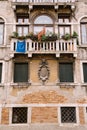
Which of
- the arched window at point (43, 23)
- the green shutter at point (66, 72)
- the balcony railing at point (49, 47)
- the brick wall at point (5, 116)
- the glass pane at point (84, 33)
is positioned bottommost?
the brick wall at point (5, 116)

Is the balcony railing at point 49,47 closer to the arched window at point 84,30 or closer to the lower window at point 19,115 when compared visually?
the arched window at point 84,30

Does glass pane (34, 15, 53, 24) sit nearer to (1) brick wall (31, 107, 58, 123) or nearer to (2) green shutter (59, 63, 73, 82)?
(2) green shutter (59, 63, 73, 82)

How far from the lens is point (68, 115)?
51.2ft

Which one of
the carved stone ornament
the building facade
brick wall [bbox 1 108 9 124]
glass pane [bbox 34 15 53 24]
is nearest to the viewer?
brick wall [bbox 1 108 9 124]

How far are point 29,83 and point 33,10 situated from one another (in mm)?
5118

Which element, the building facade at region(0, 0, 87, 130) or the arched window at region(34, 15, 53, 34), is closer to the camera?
the building facade at region(0, 0, 87, 130)

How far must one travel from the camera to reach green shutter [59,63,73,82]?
16.4 m

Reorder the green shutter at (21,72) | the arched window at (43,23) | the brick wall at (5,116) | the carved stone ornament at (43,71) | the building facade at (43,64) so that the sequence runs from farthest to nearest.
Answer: the arched window at (43,23) → the green shutter at (21,72) → the carved stone ornament at (43,71) → the building facade at (43,64) → the brick wall at (5,116)

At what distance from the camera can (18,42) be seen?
1636cm

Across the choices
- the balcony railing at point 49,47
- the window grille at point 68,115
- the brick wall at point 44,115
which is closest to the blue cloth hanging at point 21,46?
the balcony railing at point 49,47

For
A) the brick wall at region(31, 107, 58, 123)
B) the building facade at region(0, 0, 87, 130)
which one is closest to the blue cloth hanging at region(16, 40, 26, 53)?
Answer: the building facade at region(0, 0, 87, 130)

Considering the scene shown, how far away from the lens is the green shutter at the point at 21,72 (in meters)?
16.3

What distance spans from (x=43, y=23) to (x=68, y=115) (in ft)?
20.6

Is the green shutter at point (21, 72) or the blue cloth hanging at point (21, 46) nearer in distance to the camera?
the blue cloth hanging at point (21, 46)
